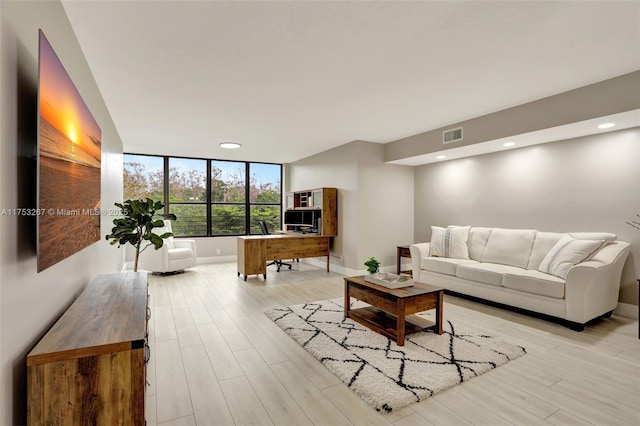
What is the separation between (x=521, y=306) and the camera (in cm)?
360

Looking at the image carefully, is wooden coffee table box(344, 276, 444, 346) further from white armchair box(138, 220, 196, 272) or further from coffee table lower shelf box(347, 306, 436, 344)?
white armchair box(138, 220, 196, 272)

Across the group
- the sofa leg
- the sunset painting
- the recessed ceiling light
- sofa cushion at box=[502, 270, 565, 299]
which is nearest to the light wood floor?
the sofa leg

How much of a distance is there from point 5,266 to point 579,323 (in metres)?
4.33

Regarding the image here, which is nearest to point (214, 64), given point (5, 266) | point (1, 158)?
point (1, 158)

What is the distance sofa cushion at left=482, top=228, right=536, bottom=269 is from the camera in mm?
4145

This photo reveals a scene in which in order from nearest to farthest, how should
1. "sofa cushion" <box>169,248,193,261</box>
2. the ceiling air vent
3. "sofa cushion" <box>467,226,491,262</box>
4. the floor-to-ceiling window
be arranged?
the ceiling air vent, "sofa cushion" <box>467,226,491,262</box>, "sofa cushion" <box>169,248,193,261</box>, the floor-to-ceiling window

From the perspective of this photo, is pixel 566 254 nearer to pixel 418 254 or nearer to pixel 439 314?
pixel 439 314

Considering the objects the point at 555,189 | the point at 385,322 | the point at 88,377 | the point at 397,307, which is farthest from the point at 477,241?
the point at 88,377

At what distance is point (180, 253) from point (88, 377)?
16.2 feet

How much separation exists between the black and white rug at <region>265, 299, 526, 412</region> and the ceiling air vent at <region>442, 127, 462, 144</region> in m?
2.61

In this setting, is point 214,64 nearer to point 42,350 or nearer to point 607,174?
point 42,350

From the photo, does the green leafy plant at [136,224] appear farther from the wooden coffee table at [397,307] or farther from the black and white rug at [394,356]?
the wooden coffee table at [397,307]

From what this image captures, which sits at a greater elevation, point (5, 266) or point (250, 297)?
point (5, 266)

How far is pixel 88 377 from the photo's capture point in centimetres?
131
